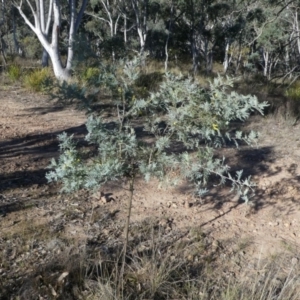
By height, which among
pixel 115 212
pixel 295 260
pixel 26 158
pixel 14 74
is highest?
pixel 14 74

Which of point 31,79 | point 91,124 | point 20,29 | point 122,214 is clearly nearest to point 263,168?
point 122,214

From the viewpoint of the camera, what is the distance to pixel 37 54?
2748cm

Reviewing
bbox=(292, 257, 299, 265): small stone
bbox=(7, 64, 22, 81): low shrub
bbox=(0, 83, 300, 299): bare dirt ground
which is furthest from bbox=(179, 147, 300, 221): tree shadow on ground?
bbox=(7, 64, 22, 81): low shrub

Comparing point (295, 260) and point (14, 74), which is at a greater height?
point (14, 74)

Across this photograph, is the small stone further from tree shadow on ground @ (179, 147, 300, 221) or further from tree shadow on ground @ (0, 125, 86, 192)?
tree shadow on ground @ (0, 125, 86, 192)

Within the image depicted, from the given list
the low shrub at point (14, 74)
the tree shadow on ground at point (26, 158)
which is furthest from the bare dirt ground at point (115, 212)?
the low shrub at point (14, 74)

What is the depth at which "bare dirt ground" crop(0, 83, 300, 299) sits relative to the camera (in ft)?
12.0

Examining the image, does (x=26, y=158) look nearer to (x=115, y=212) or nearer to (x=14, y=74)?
(x=115, y=212)

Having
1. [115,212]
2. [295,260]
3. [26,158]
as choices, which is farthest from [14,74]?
[295,260]

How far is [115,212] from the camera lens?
4418mm

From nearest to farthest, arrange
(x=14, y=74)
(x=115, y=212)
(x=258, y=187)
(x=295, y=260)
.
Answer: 1. (x=295, y=260)
2. (x=115, y=212)
3. (x=258, y=187)
4. (x=14, y=74)

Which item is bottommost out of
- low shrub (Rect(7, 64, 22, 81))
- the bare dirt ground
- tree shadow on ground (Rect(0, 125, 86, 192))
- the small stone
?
the small stone

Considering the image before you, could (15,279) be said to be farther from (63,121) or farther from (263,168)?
(63,121)

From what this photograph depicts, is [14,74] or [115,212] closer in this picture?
[115,212]
